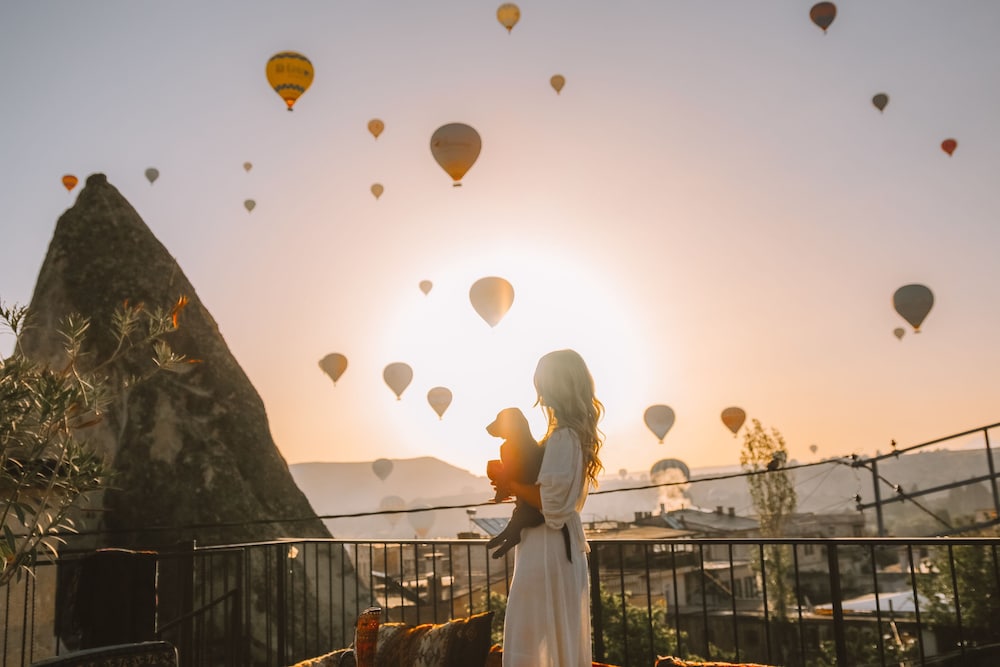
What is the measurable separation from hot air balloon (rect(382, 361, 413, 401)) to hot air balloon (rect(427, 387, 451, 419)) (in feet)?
6.99

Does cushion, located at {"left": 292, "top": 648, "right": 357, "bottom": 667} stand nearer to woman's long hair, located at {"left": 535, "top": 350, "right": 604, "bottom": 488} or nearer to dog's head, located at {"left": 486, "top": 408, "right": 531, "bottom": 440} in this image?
dog's head, located at {"left": 486, "top": 408, "right": 531, "bottom": 440}

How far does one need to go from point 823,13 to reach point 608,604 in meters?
21.4

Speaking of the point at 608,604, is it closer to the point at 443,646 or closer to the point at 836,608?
the point at 443,646

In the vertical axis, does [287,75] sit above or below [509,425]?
above

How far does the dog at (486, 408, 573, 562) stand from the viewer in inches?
174

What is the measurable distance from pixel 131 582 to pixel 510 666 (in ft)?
6.71

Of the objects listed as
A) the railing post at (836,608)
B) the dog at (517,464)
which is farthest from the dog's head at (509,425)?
the railing post at (836,608)

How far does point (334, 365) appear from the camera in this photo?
37719 millimetres

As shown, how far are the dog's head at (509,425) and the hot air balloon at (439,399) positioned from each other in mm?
34583

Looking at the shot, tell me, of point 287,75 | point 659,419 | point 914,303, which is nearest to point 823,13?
point 914,303

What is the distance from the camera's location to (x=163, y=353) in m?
8.08

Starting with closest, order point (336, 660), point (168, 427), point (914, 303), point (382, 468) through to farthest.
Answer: point (336, 660) < point (168, 427) < point (914, 303) < point (382, 468)

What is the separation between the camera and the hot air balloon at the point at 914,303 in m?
29.0

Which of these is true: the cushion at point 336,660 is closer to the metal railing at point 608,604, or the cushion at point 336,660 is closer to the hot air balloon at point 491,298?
the metal railing at point 608,604
